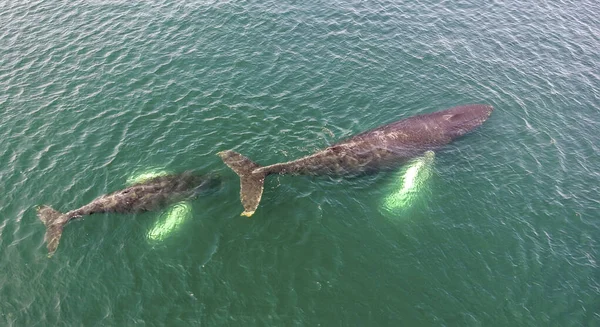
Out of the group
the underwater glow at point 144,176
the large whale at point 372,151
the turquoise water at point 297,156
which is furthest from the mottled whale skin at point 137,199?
the large whale at point 372,151

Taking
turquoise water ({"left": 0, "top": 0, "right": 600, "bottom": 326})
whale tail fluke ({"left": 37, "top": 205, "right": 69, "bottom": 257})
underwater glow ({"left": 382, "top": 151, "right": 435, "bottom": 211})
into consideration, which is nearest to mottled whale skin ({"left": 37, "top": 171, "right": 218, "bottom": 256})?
whale tail fluke ({"left": 37, "top": 205, "right": 69, "bottom": 257})

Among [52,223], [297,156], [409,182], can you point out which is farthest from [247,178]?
[52,223]

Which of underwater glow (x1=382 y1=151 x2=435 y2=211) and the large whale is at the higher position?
the large whale

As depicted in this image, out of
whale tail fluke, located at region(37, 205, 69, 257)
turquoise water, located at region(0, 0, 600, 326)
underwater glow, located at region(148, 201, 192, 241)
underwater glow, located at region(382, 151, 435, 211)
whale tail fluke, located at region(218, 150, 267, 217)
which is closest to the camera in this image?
turquoise water, located at region(0, 0, 600, 326)

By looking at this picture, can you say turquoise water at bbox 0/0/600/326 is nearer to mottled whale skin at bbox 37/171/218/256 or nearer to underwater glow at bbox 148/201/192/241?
underwater glow at bbox 148/201/192/241

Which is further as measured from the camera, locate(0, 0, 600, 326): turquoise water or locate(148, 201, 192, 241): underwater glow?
locate(148, 201, 192, 241): underwater glow

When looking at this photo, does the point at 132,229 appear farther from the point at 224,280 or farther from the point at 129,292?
the point at 224,280

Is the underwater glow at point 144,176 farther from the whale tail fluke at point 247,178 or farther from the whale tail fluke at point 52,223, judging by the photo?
the whale tail fluke at point 52,223
